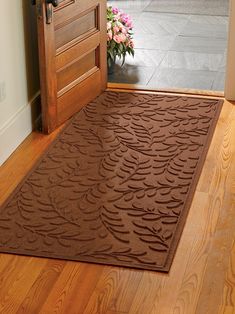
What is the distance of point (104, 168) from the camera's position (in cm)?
357

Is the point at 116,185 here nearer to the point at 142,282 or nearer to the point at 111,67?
the point at 142,282

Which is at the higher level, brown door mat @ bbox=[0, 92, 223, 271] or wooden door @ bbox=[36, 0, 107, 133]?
wooden door @ bbox=[36, 0, 107, 133]

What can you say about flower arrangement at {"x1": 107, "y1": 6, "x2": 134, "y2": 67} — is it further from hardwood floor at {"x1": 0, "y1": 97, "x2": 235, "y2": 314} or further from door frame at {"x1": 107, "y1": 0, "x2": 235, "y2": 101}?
hardwood floor at {"x1": 0, "y1": 97, "x2": 235, "y2": 314}

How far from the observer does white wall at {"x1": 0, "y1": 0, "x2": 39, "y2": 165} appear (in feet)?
12.0

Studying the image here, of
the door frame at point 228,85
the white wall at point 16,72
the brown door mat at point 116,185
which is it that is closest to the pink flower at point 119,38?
the door frame at point 228,85

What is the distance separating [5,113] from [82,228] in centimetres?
99

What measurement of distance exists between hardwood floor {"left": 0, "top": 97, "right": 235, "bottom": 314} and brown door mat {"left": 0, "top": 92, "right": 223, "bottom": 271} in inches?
2.3

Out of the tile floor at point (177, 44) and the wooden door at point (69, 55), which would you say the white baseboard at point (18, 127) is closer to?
the wooden door at point (69, 55)

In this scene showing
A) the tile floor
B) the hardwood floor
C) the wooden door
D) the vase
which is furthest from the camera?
the vase

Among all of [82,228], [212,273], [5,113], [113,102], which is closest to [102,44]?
[113,102]

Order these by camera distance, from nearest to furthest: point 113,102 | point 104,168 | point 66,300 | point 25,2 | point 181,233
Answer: point 66,300 < point 181,233 < point 104,168 < point 25,2 < point 113,102

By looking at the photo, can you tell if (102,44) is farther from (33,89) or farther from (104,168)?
(104,168)

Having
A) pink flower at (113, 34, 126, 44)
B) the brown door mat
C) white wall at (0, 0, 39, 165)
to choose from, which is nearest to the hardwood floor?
the brown door mat

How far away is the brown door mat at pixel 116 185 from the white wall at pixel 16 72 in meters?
0.22
